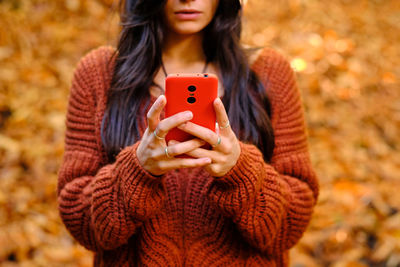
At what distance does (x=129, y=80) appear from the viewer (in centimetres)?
122

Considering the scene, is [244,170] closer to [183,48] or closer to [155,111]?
[155,111]

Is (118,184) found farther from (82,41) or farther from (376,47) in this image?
(376,47)

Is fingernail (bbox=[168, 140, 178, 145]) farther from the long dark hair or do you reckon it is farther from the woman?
the long dark hair

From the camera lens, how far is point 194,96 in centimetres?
85

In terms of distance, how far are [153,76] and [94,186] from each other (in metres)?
0.38

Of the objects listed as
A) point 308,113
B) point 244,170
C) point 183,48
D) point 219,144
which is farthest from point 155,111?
point 308,113

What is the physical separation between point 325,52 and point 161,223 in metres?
2.64

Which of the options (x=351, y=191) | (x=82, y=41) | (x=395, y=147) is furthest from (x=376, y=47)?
(x=82, y=41)

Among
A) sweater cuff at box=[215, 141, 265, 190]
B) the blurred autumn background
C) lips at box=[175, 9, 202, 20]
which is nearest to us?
sweater cuff at box=[215, 141, 265, 190]

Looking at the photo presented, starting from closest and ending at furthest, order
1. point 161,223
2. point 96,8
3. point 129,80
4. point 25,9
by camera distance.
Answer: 1. point 161,223
2. point 129,80
3. point 25,9
4. point 96,8

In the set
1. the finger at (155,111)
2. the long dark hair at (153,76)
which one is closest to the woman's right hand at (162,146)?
the finger at (155,111)

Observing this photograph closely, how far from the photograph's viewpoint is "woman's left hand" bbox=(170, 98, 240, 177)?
824mm

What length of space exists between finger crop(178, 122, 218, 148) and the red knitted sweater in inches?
5.1

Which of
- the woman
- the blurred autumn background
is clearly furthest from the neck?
the blurred autumn background
